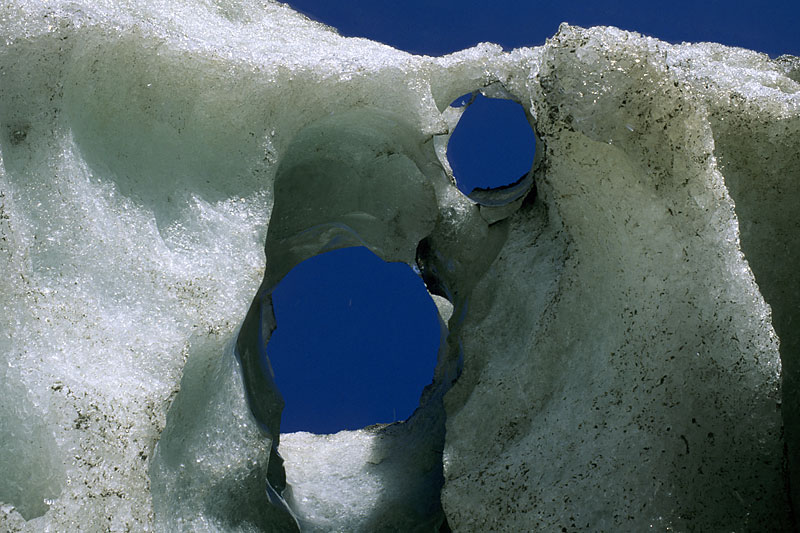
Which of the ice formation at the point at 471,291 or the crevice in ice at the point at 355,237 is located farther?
the crevice in ice at the point at 355,237

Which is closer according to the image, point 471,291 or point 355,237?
point 471,291

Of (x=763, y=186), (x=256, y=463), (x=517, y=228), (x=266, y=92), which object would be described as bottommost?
(x=256, y=463)

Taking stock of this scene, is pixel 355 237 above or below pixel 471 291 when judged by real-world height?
below

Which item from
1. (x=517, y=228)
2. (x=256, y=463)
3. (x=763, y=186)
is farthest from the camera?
(x=517, y=228)

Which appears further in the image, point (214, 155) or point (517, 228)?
point (517, 228)

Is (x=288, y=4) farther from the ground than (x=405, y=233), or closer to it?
farther from the ground

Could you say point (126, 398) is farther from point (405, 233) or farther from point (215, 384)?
point (405, 233)

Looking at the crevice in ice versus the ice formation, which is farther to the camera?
the crevice in ice

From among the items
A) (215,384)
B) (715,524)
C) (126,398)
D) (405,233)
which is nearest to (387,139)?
(405,233)
